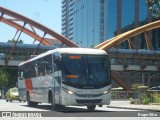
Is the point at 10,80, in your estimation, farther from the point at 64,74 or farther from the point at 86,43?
the point at 86,43

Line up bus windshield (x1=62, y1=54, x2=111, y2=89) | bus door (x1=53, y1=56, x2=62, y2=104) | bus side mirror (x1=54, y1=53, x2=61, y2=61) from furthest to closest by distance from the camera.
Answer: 1. bus side mirror (x1=54, y1=53, x2=61, y2=61)
2. bus door (x1=53, y1=56, x2=62, y2=104)
3. bus windshield (x1=62, y1=54, x2=111, y2=89)

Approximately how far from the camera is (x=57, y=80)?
2142 cm

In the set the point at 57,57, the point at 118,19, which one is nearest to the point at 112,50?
the point at 118,19

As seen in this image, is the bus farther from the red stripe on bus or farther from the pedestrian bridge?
the pedestrian bridge

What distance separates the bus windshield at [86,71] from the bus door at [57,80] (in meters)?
0.38

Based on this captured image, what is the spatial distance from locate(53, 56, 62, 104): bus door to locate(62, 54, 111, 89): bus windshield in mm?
381

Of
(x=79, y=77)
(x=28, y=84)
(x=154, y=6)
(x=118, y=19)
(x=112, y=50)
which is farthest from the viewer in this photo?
(x=118, y=19)

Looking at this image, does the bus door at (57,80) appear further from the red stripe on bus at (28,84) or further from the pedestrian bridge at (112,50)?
the pedestrian bridge at (112,50)

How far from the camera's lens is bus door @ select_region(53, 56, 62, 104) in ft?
69.1

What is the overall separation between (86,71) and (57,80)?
5.48 feet

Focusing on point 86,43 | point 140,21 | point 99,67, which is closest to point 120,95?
point 99,67

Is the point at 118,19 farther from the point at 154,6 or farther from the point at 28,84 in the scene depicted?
the point at 154,6

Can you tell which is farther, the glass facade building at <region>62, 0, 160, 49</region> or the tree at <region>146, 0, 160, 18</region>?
the glass facade building at <region>62, 0, 160, 49</region>

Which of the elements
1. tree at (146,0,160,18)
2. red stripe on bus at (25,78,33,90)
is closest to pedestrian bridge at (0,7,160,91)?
red stripe on bus at (25,78,33,90)
